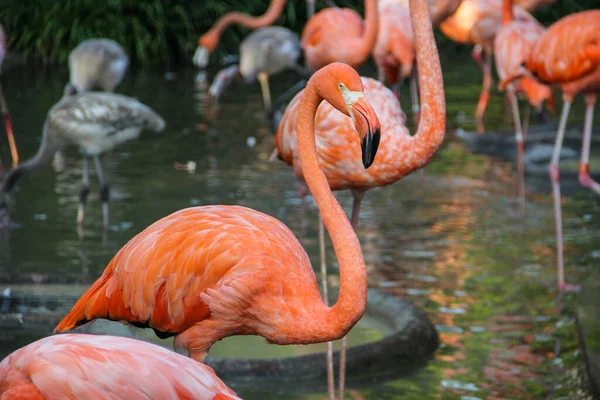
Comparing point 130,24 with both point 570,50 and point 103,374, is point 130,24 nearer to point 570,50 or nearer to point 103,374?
point 570,50

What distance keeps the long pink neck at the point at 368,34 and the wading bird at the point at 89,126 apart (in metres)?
1.50

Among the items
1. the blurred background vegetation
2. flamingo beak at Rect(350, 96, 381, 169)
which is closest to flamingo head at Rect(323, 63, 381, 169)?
flamingo beak at Rect(350, 96, 381, 169)

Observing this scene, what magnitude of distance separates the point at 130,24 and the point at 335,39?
800 cm

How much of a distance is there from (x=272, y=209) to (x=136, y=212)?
92 cm

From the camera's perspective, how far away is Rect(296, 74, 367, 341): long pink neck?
3.18 metres

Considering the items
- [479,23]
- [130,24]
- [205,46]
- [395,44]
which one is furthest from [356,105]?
[130,24]

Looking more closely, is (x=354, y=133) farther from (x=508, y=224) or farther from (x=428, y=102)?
(x=508, y=224)

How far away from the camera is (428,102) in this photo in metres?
4.15

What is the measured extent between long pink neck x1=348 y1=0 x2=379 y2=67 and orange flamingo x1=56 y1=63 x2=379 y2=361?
3186mm

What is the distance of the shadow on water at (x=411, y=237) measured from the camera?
4.61 meters

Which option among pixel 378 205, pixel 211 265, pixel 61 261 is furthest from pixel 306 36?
pixel 211 265

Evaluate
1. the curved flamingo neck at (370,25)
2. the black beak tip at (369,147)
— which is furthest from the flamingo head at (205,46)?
the black beak tip at (369,147)

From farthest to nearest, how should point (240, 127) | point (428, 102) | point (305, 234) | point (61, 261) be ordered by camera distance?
point (240, 127) < point (305, 234) < point (61, 261) < point (428, 102)

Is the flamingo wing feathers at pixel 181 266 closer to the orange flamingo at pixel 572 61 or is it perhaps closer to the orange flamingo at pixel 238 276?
the orange flamingo at pixel 238 276
